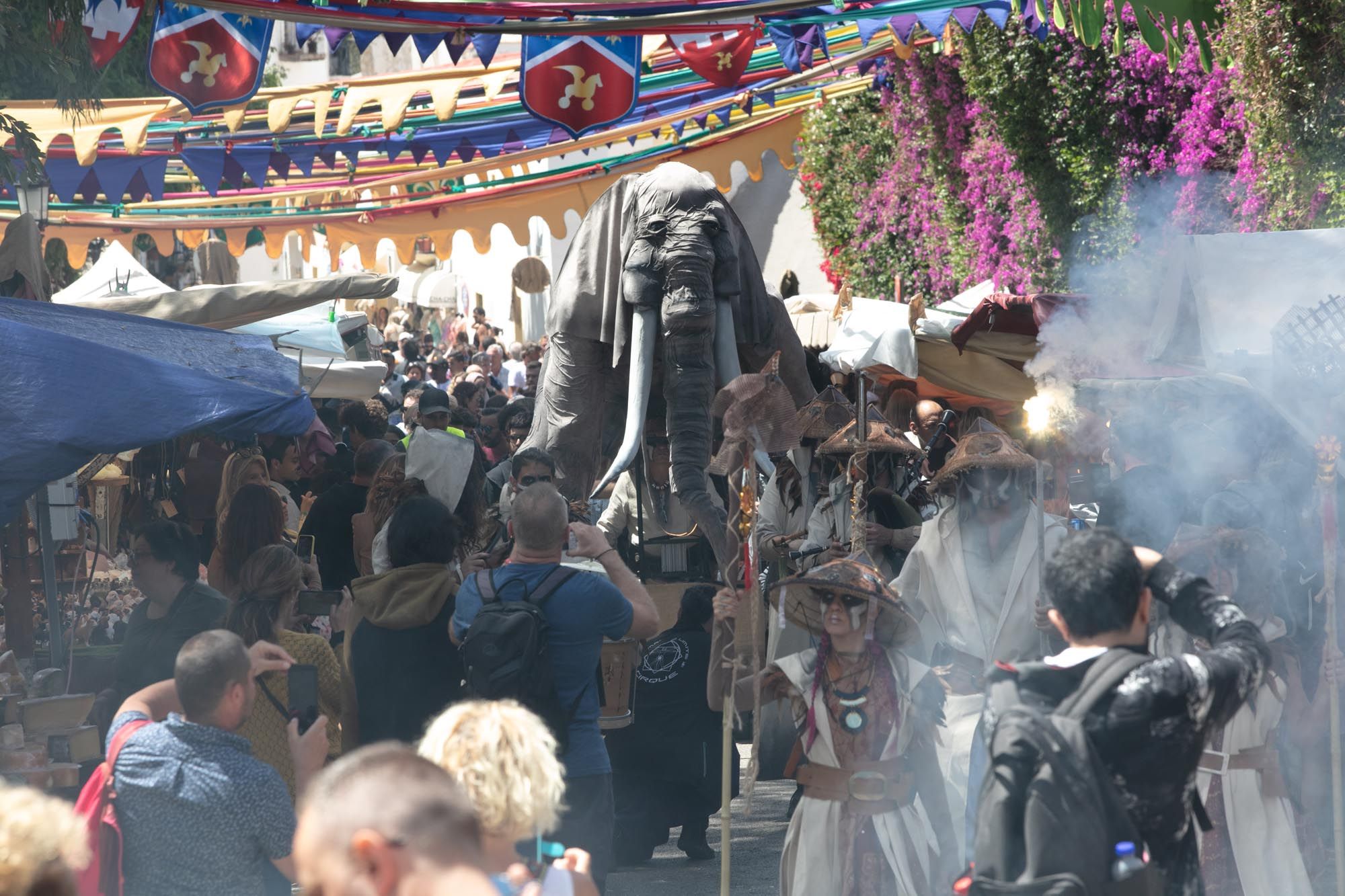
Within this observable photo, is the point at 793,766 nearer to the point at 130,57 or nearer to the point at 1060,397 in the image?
the point at 1060,397

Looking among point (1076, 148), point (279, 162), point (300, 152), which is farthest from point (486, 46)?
point (1076, 148)

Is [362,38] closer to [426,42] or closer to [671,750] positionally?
[426,42]

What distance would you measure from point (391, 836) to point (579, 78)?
6.73 meters

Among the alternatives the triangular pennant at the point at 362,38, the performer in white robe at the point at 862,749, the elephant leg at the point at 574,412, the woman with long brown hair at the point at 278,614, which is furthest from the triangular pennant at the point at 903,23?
the woman with long brown hair at the point at 278,614

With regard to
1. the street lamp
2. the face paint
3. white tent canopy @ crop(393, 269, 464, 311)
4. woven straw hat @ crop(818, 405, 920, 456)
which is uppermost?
the street lamp

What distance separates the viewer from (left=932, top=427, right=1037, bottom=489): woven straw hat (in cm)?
622

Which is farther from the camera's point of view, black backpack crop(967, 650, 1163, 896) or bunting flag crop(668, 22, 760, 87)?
bunting flag crop(668, 22, 760, 87)

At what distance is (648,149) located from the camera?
49.3ft

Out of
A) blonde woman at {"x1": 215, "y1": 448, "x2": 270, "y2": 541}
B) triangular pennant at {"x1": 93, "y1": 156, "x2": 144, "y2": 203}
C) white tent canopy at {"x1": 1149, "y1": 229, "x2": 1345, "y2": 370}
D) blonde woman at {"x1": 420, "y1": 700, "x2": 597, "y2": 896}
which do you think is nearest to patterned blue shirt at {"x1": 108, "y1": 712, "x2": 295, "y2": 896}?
blonde woman at {"x1": 420, "y1": 700, "x2": 597, "y2": 896}

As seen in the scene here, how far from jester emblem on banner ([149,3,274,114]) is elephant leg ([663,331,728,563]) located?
281cm

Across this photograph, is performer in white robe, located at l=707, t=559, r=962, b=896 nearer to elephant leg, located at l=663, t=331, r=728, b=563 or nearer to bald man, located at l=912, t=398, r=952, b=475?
elephant leg, located at l=663, t=331, r=728, b=563

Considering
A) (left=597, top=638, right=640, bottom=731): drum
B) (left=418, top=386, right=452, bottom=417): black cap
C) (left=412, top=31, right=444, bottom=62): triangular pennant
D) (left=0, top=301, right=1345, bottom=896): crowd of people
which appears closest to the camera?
(left=0, top=301, right=1345, bottom=896): crowd of people

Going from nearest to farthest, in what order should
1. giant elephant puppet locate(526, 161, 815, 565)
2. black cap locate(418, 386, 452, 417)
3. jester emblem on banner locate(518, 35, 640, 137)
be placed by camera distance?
giant elephant puppet locate(526, 161, 815, 565), jester emblem on banner locate(518, 35, 640, 137), black cap locate(418, 386, 452, 417)

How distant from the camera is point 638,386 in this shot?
7.74 meters
